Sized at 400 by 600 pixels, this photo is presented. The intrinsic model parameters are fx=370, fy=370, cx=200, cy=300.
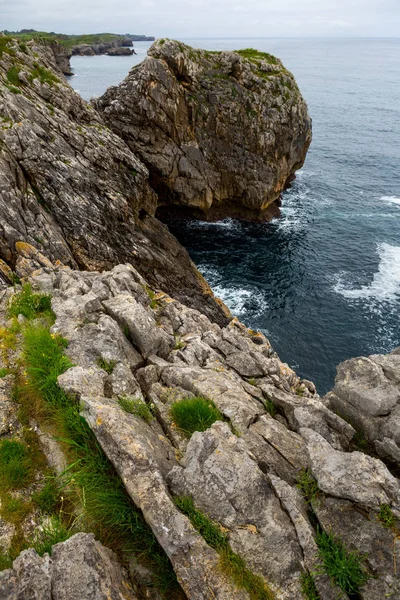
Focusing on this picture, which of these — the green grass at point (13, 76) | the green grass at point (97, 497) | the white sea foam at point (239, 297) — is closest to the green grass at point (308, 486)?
the green grass at point (97, 497)

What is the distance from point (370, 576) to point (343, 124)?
408ft

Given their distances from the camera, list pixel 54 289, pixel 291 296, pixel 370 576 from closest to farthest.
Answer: pixel 370 576
pixel 54 289
pixel 291 296

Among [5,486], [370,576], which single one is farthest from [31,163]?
[370,576]

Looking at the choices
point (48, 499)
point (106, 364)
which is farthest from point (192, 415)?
point (48, 499)

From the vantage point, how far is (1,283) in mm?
20578

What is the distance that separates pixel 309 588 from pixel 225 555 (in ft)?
5.54

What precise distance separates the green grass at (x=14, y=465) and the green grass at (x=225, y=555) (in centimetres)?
362

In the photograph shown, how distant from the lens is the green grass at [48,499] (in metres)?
8.12

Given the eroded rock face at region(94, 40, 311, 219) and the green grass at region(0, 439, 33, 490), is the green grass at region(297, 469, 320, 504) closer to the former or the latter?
the green grass at region(0, 439, 33, 490)

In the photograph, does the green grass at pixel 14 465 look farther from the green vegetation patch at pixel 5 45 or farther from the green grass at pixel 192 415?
the green vegetation patch at pixel 5 45

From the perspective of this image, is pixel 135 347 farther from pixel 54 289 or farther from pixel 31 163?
pixel 31 163

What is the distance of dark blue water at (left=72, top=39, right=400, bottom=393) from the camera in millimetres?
39000

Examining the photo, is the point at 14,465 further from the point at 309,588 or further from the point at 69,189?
the point at 69,189

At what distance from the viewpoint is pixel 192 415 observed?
36.8ft
